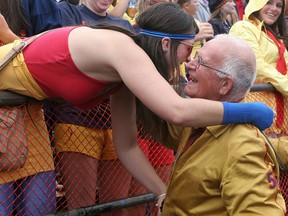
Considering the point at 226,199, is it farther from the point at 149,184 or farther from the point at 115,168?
the point at 115,168

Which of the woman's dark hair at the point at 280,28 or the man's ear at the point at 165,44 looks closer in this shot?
the man's ear at the point at 165,44

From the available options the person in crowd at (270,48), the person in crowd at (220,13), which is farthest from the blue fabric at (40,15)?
the person in crowd at (220,13)

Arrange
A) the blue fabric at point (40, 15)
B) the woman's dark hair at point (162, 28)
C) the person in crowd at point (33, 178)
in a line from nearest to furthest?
1. the woman's dark hair at point (162, 28)
2. the person in crowd at point (33, 178)
3. the blue fabric at point (40, 15)

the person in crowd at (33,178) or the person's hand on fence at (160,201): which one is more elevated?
the person in crowd at (33,178)

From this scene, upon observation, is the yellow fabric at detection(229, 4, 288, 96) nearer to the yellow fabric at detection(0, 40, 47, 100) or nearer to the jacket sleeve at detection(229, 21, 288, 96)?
the jacket sleeve at detection(229, 21, 288, 96)

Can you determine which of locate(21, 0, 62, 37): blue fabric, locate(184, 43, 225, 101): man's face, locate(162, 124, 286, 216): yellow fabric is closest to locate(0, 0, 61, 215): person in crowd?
locate(21, 0, 62, 37): blue fabric

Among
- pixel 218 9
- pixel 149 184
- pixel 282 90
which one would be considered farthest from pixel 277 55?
pixel 149 184

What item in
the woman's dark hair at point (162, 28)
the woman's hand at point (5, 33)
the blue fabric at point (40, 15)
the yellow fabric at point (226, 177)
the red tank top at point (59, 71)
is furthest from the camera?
the blue fabric at point (40, 15)

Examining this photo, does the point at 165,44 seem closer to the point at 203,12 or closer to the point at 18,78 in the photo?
the point at 18,78

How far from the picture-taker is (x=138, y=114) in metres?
3.19

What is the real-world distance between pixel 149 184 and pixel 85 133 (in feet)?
2.08

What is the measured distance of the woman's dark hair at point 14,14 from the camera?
3.51 meters

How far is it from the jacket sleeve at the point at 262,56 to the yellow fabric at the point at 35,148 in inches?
91.5

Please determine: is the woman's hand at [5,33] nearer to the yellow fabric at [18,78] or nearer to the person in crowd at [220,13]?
the yellow fabric at [18,78]
